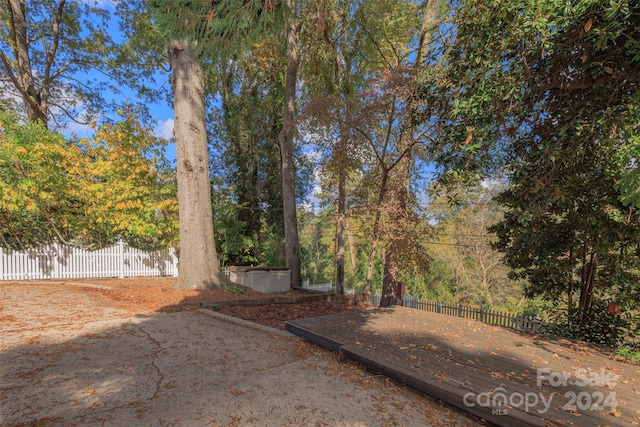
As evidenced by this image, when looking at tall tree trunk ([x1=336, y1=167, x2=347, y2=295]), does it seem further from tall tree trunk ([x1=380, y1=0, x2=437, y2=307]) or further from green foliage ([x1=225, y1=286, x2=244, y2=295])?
green foliage ([x1=225, y1=286, x2=244, y2=295])

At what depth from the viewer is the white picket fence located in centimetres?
926

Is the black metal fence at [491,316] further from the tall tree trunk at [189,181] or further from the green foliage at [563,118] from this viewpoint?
the tall tree trunk at [189,181]

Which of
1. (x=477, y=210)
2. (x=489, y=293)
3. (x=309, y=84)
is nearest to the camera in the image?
(x=309, y=84)

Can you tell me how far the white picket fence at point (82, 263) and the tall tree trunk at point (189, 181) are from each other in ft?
17.3

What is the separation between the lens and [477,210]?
58.9 feet

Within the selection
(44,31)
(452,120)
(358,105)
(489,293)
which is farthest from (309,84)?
(489,293)

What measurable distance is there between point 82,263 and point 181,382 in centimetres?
1038

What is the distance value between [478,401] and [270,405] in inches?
68.8

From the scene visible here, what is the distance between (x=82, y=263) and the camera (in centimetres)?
1032

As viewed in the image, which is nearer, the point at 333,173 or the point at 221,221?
the point at 333,173

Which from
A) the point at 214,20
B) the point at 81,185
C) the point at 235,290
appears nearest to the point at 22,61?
the point at 81,185

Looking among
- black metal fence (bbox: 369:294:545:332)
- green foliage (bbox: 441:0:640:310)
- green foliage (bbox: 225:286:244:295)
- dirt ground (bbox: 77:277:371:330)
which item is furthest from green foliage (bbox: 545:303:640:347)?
green foliage (bbox: 225:286:244:295)

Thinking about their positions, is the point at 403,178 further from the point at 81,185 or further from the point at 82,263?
the point at 82,263

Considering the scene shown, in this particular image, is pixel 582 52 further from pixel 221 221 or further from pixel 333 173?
pixel 221 221
